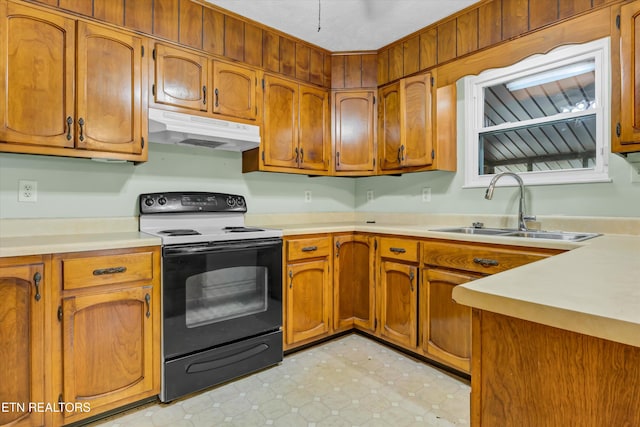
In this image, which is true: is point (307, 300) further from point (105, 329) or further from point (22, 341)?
point (22, 341)

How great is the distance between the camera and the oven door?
1.81 metres

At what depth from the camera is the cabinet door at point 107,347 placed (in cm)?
157

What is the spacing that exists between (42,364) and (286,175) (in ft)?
6.57

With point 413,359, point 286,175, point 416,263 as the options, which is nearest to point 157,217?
point 286,175

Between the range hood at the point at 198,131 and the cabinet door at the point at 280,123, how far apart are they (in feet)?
0.44

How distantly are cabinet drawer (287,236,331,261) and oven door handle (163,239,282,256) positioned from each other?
0.14 metres

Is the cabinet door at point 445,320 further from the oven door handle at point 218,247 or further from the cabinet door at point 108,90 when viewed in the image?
the cabinet door at point 108,90

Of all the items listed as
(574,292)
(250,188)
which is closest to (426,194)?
(250,188)

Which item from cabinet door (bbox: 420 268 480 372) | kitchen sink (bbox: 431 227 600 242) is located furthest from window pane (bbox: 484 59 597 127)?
cabinet door (bbox: 420 268 480 372)

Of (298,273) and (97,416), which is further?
(298,273)

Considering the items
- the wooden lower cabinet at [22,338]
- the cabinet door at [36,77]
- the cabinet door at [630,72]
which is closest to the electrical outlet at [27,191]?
the cabinet door at [36,77]

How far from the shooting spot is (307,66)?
9.15ft

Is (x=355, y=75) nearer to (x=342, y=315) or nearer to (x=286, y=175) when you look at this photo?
(x=286, y=175)

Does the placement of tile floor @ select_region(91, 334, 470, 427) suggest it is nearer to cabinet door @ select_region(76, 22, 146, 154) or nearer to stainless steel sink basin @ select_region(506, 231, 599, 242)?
stainless steel sink basin @ select_region(506, 231, 599, 242)
